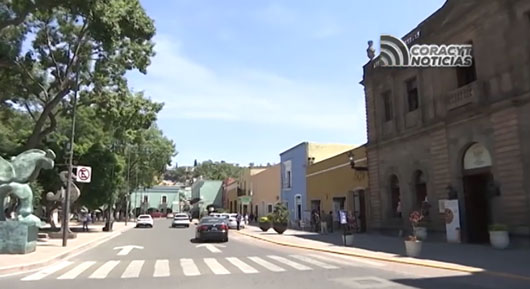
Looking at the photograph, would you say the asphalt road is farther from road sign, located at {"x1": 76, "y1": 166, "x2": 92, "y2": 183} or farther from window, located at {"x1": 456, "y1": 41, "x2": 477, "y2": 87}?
window, located at {"x1": 456, "y1": 41, "x2": 477, "y2": 87}

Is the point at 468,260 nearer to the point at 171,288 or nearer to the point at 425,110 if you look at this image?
the point at 171,288

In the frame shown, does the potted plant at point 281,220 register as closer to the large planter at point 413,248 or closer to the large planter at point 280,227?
the large planter at point 280,227

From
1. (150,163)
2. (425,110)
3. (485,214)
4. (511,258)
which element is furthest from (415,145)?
(150,163)

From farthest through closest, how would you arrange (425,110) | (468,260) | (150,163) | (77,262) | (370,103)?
(150,163) < (370,103) < (425,110) < (77,262) < (468,260)

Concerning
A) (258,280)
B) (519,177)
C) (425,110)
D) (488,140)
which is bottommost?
(258,280)

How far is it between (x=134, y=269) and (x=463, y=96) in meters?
15.8

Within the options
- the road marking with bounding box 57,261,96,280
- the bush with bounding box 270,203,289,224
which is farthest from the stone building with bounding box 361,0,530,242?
the road marking with bounding box 57,261,96,280

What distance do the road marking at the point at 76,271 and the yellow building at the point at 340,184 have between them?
65.7ft

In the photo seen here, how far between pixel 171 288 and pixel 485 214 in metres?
16.5

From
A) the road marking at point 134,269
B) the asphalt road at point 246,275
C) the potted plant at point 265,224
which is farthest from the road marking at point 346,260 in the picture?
the potted plant at point 265,224

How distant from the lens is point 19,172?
70.9 ft

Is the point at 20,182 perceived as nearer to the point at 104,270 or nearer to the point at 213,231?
the point at 104,270

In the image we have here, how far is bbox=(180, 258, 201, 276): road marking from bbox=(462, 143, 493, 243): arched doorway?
1247 centimetres

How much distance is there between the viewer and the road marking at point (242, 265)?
14.6 m
